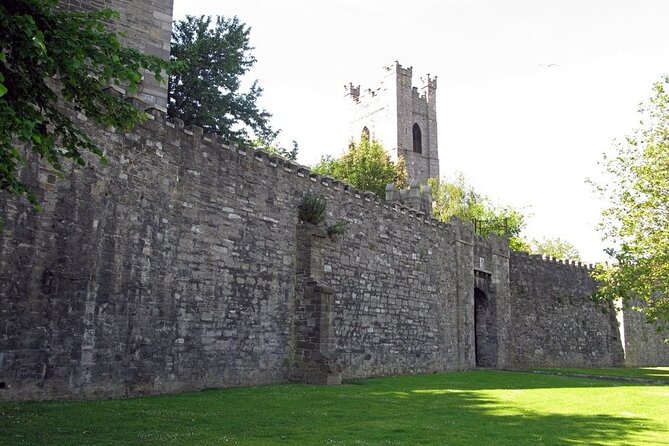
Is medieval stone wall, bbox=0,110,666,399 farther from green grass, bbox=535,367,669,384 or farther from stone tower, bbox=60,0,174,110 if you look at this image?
green grass, bbox=535,367,669,384

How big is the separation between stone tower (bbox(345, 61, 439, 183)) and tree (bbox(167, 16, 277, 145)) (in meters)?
43.5

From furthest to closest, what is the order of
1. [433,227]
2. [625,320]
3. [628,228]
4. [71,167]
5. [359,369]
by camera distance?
[625,320] < [433,227] < [628,228] < [359,369] < [71,167]

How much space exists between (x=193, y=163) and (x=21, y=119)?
27.3ft

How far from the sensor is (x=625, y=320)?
34781 millimetres

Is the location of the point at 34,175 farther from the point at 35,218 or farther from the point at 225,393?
the point at 225,393

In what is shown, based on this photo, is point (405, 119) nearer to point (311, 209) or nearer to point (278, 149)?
point (278, 149)

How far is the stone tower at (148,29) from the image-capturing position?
54.8ft

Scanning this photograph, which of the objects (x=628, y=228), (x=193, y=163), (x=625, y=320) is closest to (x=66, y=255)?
(x=193, y=163)

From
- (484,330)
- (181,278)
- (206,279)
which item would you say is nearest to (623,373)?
(484,330)

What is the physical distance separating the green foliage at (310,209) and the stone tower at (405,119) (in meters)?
53.1

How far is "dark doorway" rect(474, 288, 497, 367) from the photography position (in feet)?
89.0

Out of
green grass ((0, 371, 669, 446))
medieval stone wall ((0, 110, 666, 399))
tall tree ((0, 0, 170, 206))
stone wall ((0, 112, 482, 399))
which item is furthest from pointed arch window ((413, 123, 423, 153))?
tall tree ((0, 0, 170, 206))

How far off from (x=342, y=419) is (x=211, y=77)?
20877 millimetres

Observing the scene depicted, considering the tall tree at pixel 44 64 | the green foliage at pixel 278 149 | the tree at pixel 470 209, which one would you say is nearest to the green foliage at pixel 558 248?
the tree at pixel 470 209
